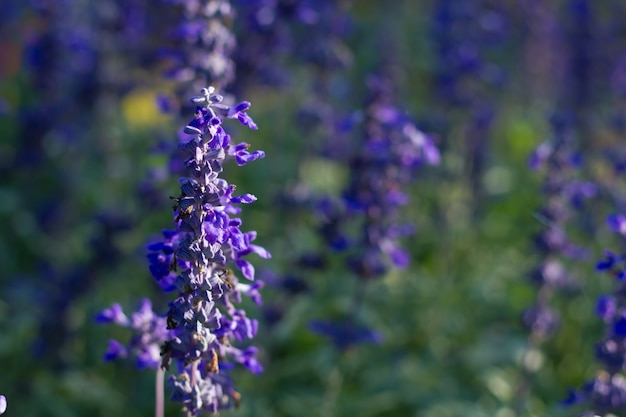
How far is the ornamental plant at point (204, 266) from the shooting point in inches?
123

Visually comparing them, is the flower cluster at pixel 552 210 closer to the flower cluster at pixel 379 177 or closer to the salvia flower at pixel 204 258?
the flower cluster at pixel 379 177

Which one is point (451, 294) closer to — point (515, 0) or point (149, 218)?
point (149, 218)

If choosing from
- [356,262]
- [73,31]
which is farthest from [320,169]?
[356,262]

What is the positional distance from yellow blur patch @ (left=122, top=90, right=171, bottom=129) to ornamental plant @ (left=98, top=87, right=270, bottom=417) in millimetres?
5277

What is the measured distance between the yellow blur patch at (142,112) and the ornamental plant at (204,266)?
Answer: 5277 mm

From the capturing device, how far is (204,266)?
10.5ft

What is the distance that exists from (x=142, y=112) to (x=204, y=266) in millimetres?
8704

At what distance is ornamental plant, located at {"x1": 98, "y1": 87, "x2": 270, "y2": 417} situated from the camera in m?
3.13

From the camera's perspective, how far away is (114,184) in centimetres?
841

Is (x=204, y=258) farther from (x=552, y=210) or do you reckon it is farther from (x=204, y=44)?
(x=552, y=210)

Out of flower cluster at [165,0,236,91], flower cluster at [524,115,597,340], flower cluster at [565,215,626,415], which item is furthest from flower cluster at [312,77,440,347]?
flower cluster at [565,215,626,415]

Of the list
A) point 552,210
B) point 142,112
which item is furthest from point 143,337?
point 142,112

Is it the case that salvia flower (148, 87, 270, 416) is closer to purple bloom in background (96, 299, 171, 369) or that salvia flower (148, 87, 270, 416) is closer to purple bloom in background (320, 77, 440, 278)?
purple bloom in background (96, 299, 171, 369)

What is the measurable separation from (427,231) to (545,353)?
1.71m
